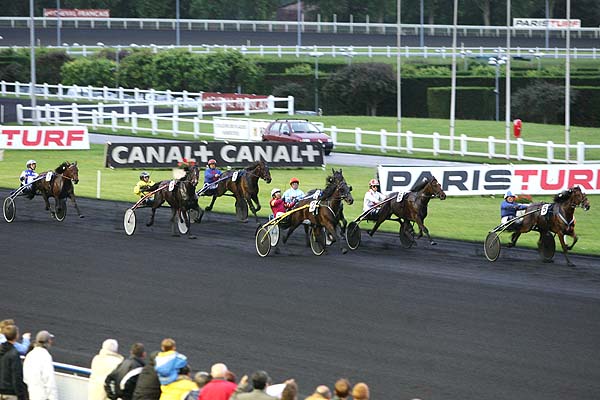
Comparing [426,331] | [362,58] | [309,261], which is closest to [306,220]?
[309,261]

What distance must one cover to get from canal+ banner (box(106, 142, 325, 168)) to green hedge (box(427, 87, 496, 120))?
24567mm

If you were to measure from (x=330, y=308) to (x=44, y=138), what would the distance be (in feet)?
86.4

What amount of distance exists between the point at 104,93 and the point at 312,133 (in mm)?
23438

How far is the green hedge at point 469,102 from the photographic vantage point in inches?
2281

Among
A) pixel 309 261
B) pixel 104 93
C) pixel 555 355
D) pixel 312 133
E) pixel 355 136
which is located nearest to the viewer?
pixel 555 355

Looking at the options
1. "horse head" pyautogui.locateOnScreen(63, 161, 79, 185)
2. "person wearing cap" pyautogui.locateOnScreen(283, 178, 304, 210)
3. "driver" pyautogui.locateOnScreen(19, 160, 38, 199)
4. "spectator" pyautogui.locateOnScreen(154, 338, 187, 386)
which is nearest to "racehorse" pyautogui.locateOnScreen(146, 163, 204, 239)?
"horse head" pyautogui.locateOnScreen(63, 161, 79, 185)

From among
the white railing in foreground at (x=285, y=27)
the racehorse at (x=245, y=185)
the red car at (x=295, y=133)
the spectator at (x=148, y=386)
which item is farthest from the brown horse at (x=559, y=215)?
the white railing in foreground at (x=285, y=27)

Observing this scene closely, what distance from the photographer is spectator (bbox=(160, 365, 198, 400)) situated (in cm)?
1077

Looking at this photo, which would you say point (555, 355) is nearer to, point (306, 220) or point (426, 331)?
point (426, 331)

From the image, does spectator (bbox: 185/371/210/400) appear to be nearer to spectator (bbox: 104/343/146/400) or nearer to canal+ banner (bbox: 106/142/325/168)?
spectator (bbox: 104/343/146/400)

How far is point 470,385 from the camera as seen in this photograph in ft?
44.1

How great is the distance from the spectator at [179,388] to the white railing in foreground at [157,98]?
3838 centimetres

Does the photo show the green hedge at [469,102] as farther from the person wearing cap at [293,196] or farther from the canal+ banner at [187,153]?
the person wearing cap at [293,196]

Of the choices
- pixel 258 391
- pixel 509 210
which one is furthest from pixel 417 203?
pixel 258 391
